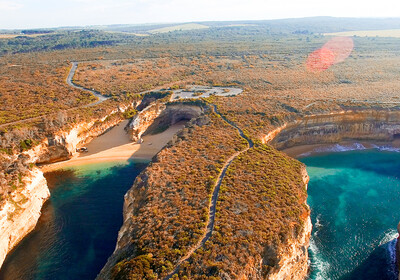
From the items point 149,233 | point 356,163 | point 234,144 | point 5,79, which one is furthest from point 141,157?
point 5,79

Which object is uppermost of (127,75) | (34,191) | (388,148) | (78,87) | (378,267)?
(127,75)

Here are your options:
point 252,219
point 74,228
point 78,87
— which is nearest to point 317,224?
point 252,219

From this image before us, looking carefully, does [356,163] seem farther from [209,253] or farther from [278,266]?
[209,253]

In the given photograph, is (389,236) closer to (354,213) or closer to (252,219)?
(354,213)

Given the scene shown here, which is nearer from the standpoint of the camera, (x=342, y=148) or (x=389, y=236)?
(x=389, y=236)

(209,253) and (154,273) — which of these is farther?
(209,253)

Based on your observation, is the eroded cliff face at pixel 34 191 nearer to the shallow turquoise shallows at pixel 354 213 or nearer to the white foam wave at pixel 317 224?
the shallow turquoise shallows at pixel 354 213
